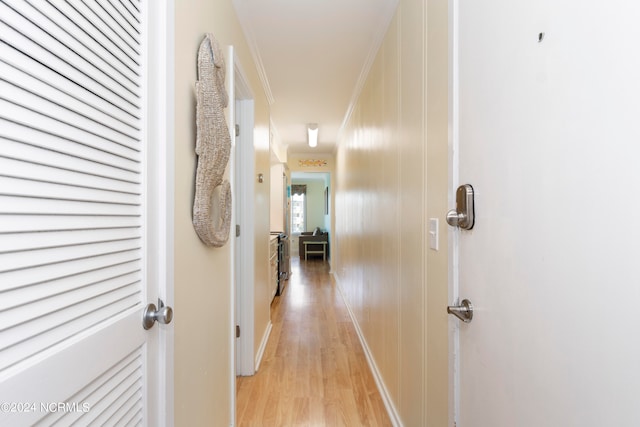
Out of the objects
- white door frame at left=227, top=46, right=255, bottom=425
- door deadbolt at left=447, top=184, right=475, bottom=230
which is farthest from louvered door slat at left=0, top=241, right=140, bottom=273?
white door frame at left=227, top=46, right=255, bottom=425

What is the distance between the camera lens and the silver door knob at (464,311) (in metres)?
0.89

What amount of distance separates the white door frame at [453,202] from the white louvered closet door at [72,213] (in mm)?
923

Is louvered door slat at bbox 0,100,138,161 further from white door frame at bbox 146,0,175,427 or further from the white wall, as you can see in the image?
the white wall

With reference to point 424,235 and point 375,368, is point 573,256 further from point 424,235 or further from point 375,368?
point 375,368

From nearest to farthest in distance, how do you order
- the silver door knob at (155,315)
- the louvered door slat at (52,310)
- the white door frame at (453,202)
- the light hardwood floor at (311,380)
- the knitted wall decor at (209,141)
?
the louvered door slat at (52,310) → the silver door knob at (155,315) → the white door frame at (453,202) → the knitted wall decor at (209,141) → the light hardwood floor at (311,380)

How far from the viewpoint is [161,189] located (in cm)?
87

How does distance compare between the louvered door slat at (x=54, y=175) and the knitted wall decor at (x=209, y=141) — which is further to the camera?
the knitted wall decor at (x=209, y=141)

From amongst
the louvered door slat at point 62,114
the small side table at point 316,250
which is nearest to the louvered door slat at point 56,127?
the louvered door slat at point 62,114

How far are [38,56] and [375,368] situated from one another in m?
2.40

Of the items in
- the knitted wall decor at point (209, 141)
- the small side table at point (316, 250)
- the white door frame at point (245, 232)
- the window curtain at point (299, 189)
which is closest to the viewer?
the knitted wall decor at point (209, 141)

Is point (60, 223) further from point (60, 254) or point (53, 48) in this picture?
point (53, 48)

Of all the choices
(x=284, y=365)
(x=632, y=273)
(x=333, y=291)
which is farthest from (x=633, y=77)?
(x=333, y=291)

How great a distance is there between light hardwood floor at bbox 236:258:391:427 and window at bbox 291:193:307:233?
20.5 ft

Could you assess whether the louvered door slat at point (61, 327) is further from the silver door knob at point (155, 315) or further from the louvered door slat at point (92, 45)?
the louvered door slat at point (92, 45)
